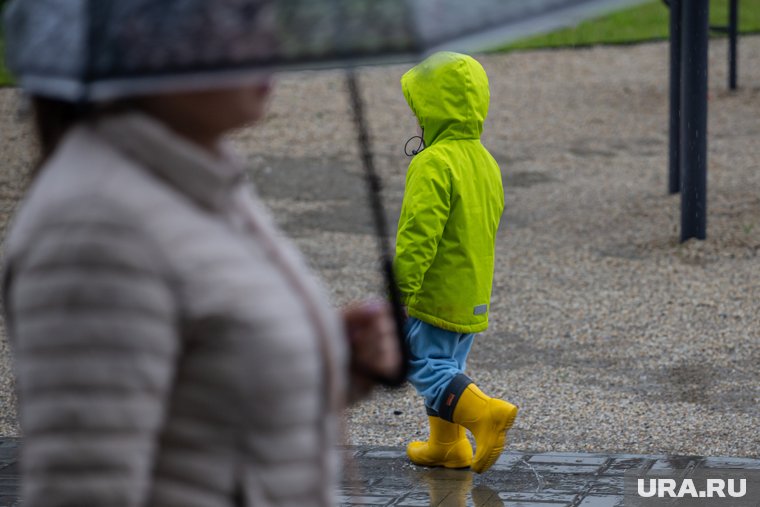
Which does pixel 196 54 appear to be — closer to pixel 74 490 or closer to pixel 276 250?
pixel 276 250

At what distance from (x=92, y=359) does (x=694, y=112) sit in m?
8.25

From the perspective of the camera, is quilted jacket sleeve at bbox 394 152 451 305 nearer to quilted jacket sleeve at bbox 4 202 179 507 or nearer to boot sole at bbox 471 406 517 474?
boot sole at bbox 471 406 517 474

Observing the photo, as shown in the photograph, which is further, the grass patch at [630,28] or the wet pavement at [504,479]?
the grass patch at [630,28]

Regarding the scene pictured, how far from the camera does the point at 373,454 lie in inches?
219

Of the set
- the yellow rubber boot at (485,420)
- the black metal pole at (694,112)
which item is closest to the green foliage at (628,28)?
the black metal pole at (694,112)

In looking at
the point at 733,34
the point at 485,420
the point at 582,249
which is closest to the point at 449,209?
the point at 485,420

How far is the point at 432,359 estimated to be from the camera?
517 centimetres

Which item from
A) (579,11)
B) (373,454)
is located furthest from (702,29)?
(579,11)

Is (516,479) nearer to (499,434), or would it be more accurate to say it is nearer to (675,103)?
(499,434)

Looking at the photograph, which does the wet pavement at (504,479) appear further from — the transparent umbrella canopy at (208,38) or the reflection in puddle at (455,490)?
the transparent umbrella canopy at (208,38)

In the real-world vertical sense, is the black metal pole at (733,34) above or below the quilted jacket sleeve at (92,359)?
above

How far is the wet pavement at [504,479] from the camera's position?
4914 millimetres

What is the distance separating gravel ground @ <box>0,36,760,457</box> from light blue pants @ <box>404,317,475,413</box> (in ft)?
2.20

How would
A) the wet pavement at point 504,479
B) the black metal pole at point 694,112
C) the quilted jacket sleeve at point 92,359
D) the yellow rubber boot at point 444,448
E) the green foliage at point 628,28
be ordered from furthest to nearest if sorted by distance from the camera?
the green foliage at point 628,28 < the black metal pole at point 694,112 < the yellow rubber boot at point 444,448 < the wet pavement at point 504,479 < the quilted jacket sleeve at point 92,359
